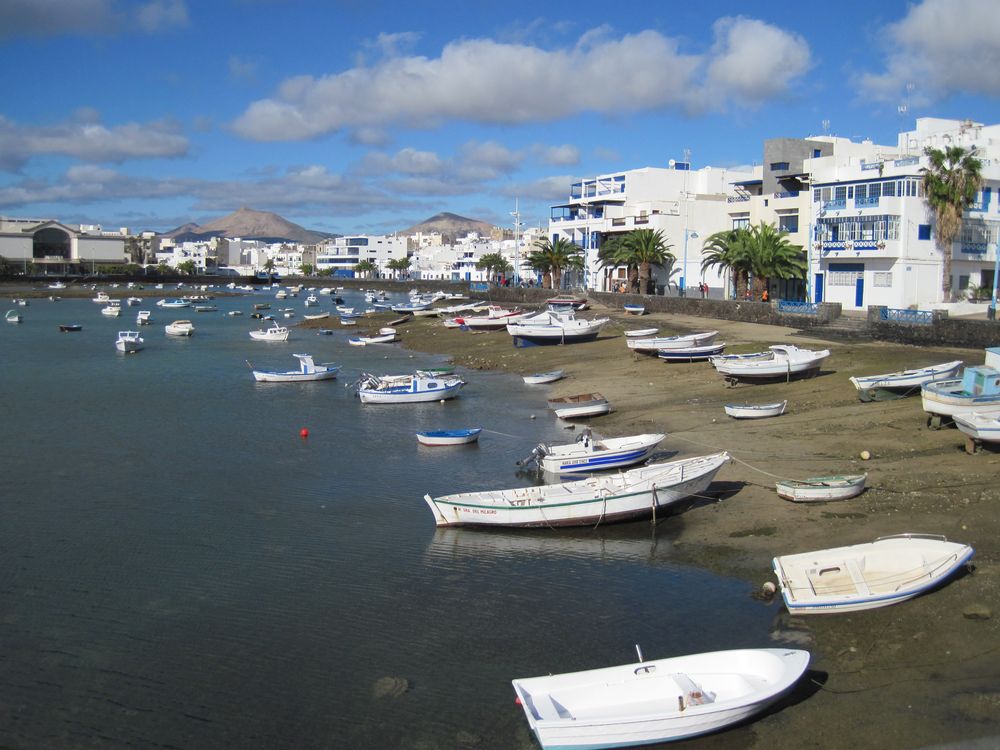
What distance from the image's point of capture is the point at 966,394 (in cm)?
2620

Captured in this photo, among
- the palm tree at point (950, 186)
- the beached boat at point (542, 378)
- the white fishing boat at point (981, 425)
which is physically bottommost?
the beached boat at point (542, 378)

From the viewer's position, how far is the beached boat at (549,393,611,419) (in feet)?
118

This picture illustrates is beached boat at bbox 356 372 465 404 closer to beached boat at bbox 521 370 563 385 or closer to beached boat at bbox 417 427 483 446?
beached boat at bbox 521 370 563 385

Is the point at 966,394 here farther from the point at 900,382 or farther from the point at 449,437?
the point at 449,437

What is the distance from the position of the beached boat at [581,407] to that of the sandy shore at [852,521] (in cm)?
54

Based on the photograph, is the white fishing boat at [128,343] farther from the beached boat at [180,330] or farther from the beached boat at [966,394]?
the beached boat at [966,394]

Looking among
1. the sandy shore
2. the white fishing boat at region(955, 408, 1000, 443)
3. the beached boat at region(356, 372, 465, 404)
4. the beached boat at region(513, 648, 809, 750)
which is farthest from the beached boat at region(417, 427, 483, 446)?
the beached boat at region(513, 648, 809, 750)

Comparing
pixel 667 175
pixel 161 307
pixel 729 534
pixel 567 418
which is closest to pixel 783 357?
pixel 567 418

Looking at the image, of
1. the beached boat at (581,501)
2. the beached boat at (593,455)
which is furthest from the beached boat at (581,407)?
the beached boat at (581,501)

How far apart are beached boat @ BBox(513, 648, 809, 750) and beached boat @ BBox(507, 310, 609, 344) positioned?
152ft

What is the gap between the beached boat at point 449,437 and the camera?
3247 centimetres

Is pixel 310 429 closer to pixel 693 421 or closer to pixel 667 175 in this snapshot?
pixel 693 421

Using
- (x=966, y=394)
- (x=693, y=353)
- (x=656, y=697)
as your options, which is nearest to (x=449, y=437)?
(x=966, y=394)

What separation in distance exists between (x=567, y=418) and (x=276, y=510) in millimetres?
14499
